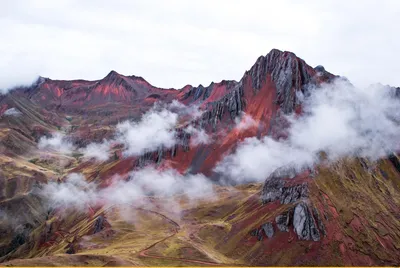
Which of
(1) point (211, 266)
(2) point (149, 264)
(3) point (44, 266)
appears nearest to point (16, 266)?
(3) point (44, 266)

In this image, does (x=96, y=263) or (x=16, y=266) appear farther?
(x=96, y=263)

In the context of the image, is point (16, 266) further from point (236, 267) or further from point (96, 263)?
point (236, 267)

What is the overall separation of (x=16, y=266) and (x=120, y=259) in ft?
138

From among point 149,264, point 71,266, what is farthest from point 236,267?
point 71,266

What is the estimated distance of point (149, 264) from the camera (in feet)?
653

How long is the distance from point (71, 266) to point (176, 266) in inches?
1804

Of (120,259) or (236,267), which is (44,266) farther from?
(236,267)

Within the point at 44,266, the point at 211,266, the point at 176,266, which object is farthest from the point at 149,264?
the point at 44,266

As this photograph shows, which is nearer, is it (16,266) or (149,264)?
(16,266)

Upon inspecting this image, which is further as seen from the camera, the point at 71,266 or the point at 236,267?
the point at 236,267

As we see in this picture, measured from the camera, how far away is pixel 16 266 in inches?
6860

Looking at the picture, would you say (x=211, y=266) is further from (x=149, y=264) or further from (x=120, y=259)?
(x=120, y=259)

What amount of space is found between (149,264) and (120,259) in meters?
13.7

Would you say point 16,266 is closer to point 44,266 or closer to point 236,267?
point 44,266
